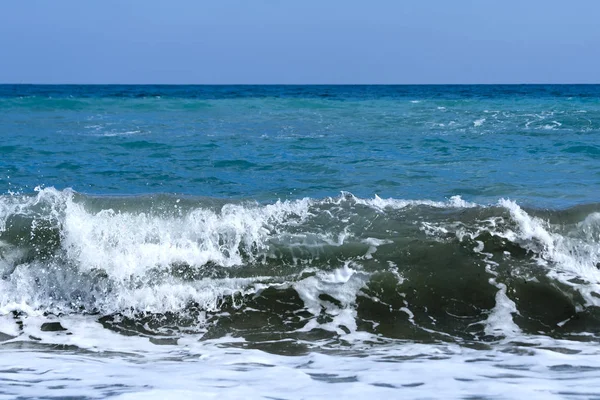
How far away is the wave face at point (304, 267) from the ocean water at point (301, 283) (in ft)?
0.06

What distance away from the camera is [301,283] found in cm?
575

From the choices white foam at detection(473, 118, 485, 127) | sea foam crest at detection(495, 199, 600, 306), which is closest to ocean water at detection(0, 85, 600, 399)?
sea foam crest at detection(495, 199, 600, 306)

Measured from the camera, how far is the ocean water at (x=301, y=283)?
386 cm

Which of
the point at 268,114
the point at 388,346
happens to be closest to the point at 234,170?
the point at 388,346

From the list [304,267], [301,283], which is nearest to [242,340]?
[301,283]

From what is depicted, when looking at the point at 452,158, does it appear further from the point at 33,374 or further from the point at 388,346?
the point at 33,374

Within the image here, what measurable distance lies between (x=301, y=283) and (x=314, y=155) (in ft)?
19.1

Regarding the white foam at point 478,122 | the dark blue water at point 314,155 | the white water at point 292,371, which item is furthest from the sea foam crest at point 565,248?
the white foam at point 478,122

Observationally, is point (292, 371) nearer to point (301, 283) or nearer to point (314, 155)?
point (301, 283)

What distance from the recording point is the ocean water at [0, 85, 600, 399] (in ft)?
12.7

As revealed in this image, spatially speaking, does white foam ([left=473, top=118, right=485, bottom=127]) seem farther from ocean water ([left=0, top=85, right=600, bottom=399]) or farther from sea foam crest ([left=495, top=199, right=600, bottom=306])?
sea foam crest ([left=495, top=199, right=600, bottom=306])

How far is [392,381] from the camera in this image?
373cm

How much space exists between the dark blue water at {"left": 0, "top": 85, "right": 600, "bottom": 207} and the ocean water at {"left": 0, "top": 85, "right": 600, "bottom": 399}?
0.28 feet

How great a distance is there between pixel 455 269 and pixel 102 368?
10.3ft
